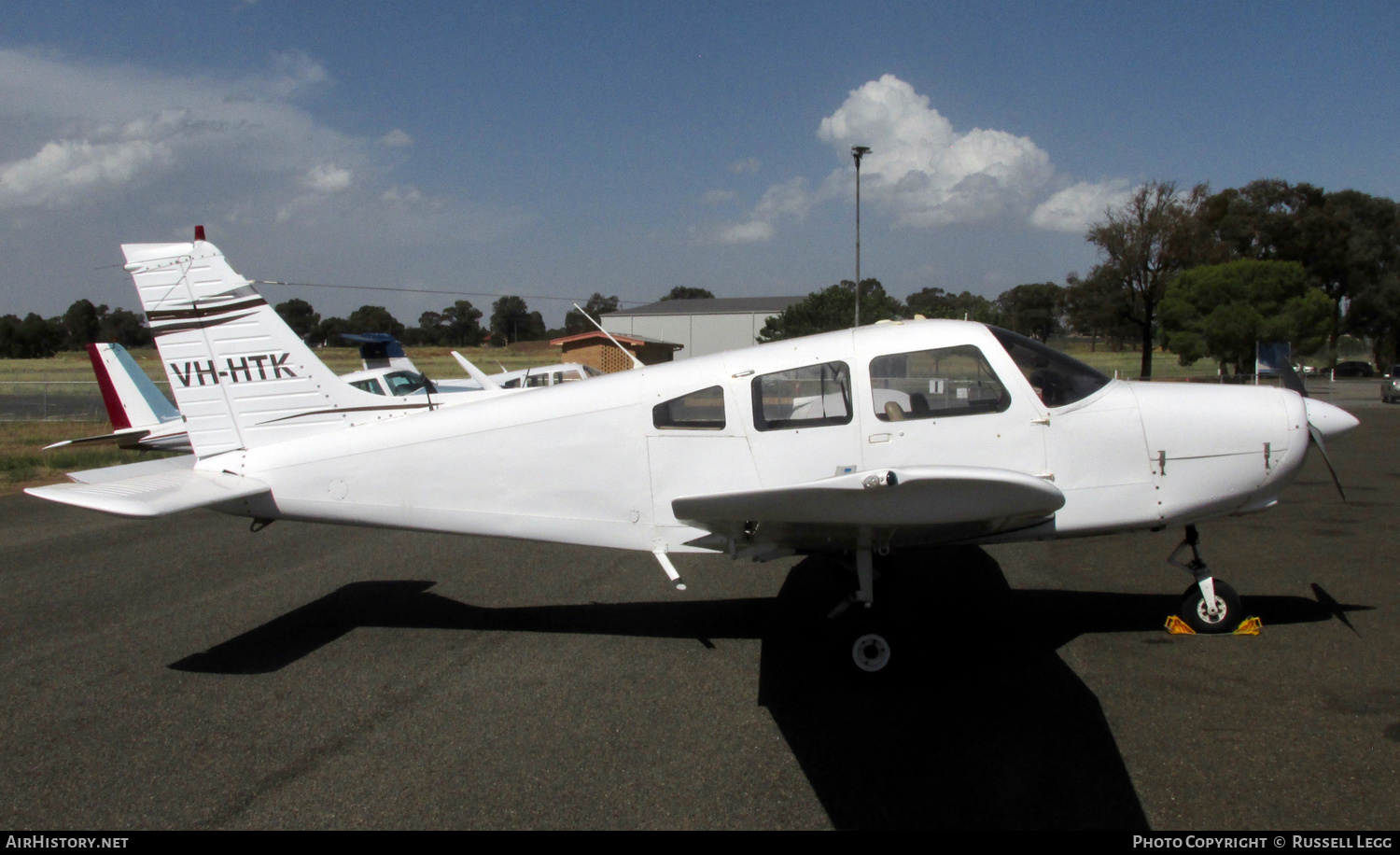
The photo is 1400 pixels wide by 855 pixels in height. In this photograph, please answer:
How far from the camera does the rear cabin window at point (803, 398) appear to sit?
200 inches

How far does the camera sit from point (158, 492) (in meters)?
5.15

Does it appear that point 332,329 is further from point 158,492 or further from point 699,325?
point 158,492

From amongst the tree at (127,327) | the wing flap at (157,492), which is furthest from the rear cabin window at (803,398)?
the tree at (127,327)

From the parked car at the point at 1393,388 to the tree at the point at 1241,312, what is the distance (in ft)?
13.2

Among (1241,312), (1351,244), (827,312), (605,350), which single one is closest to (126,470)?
(605,350)

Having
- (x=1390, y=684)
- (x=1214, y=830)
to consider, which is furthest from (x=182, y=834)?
(x=1390, y=684)

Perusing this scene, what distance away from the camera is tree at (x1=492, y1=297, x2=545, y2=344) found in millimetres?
105375

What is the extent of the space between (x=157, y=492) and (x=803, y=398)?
4.04 m

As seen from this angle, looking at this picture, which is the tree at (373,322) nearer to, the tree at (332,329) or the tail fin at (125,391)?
the tree at (332,329)

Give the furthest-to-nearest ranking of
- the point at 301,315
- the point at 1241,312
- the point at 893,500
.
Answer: the point at 301,315
the point at 1241,312
the point at 893,500

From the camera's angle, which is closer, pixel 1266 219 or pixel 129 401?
pixel 129 401

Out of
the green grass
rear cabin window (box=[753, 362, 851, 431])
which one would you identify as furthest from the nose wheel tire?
the green grass

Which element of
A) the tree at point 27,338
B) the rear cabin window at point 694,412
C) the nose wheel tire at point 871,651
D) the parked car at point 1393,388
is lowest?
the parked car at point 1393,388

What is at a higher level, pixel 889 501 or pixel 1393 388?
pixel 889 501
